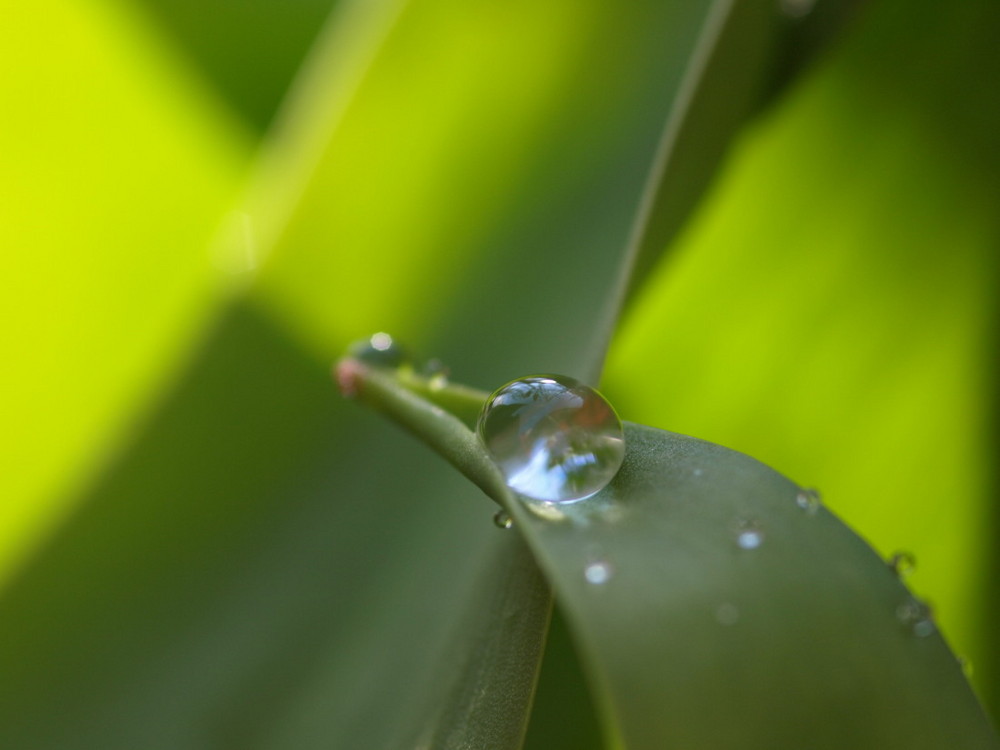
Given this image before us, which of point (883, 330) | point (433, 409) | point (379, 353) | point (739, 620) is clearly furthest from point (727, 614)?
point (883, 330)

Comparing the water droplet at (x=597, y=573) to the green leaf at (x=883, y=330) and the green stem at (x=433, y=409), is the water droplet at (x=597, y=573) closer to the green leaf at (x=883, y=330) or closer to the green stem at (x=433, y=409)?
the green stem at (x=433, y=409)

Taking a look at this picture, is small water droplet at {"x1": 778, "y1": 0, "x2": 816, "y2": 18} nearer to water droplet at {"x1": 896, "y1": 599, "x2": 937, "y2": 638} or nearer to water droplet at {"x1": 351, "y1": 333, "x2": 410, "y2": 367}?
water droplet at {"x1": 351, "y1": 333, "x2": 410, "y2": 367}

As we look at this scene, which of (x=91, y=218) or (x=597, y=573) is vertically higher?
(x=597, y=573)

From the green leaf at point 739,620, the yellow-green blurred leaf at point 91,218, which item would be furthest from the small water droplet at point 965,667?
the yellow-green blurred leaf at point 91,218

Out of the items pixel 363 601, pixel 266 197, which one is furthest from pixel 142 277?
pixel 363 601

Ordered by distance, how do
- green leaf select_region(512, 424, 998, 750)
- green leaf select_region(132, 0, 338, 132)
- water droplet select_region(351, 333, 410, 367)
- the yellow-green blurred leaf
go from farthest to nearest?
green leaf select_region(132, 0, 338, 132), the yellow-green blurred leaf, water droplet select_region(351, 333, 410, 367), green leaf select_region(512, 424, 998, 750)

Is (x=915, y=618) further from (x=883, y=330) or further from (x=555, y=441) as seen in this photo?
(x=883, y=330)

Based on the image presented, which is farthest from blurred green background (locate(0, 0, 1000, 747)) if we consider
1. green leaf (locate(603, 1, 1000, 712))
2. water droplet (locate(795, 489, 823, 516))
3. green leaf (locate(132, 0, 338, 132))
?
green leaf (locate(132, 0, 338, 132))
